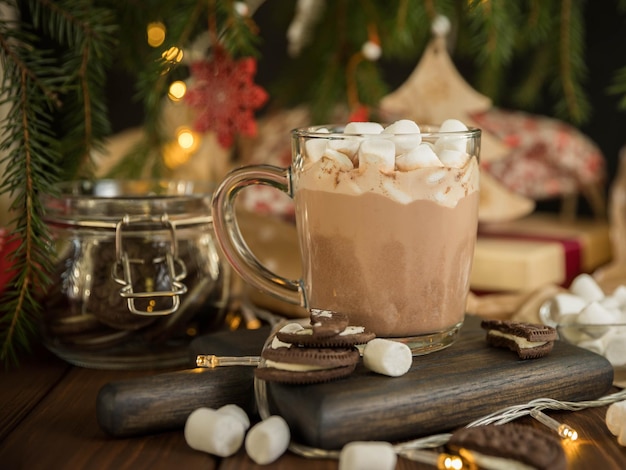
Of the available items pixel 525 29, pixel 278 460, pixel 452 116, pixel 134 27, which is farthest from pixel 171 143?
pixel 278 460

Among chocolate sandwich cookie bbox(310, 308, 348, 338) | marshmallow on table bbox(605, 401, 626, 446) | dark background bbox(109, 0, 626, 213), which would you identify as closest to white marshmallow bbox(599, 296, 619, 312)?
marshmallow on table bbox(605, 401, 626, 446)

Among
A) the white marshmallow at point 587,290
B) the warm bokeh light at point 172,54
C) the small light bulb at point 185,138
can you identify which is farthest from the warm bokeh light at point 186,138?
the white marshmallow at point 587,290

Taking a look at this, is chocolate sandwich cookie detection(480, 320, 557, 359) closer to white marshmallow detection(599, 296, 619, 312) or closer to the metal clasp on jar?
white marshmallow detection(599, 296, 619, 312)

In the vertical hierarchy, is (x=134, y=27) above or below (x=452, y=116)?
above

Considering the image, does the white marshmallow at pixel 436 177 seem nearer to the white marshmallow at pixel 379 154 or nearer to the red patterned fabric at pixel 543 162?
the white marshmallow at pixel 379 154

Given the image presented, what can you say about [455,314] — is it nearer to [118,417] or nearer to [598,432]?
[598,432]

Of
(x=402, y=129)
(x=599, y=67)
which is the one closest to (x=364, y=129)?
(x=402, y=129)

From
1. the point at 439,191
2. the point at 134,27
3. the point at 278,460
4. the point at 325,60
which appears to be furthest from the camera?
the point at 325,60

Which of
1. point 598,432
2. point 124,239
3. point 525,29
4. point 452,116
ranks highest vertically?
point 525,29
